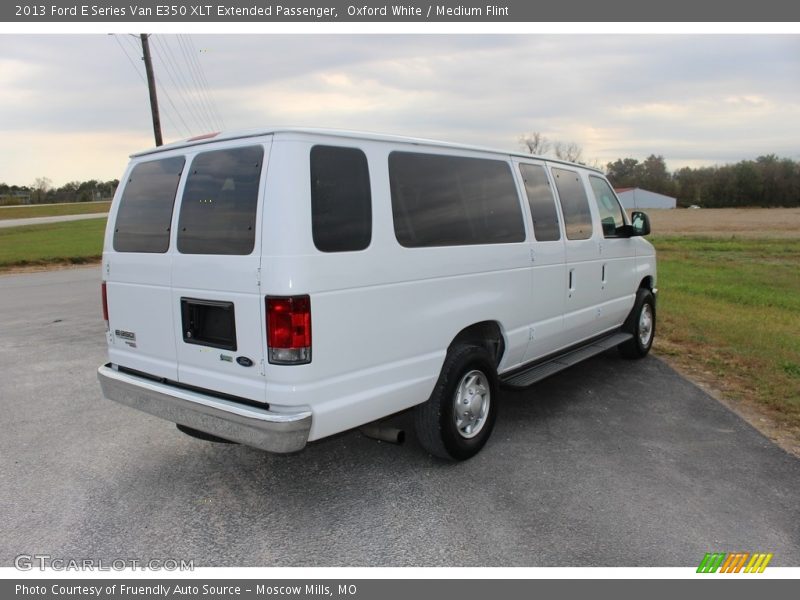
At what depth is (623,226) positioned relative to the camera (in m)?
6.55

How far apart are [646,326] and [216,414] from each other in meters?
5.69

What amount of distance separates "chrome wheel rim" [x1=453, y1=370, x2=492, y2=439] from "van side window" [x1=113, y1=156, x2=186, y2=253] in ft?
7.34

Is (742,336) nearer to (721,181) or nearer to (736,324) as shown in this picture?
(736,324)

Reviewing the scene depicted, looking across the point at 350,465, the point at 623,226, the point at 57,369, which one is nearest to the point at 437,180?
the point at 350,465

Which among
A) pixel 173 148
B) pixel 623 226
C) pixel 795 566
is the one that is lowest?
pixel 795 566

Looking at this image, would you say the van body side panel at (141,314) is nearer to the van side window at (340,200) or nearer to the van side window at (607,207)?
the van side window at (340,200)

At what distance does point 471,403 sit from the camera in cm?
444

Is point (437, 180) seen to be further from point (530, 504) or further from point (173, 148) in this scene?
point (530, 504)

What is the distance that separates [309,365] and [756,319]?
9.01m

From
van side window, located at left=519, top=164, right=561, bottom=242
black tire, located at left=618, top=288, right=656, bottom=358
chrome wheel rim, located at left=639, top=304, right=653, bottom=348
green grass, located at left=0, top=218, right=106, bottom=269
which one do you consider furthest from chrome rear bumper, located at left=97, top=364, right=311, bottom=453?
green grass, located at left=0, top=218, right=106, bottom=269

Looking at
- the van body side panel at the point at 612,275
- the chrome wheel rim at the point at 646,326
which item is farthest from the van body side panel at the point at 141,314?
the chrome wheel rim at the point at 646,326

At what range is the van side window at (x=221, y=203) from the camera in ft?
11.1

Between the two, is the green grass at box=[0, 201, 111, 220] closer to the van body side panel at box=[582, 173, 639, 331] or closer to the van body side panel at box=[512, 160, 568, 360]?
the van body side panel at box=[582, 173, 639, 331]

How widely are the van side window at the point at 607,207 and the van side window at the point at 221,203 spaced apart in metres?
4.02
